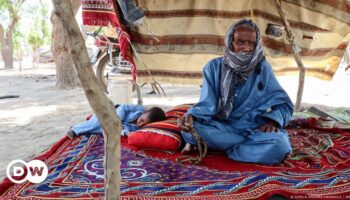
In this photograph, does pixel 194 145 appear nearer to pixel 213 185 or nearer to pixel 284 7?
pixel 213 185

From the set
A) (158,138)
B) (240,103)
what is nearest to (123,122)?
(158,138)

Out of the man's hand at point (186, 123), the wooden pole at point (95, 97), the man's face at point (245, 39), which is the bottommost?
the man's hand at point (186, 123)

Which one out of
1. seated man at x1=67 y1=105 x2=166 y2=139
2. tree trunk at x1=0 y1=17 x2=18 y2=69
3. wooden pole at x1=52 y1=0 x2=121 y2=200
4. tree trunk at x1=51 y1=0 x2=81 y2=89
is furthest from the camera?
tree trunk at x1=0 y1=17 x2=18 y2=69

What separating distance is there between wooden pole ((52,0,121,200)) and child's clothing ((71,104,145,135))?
5.94 ft

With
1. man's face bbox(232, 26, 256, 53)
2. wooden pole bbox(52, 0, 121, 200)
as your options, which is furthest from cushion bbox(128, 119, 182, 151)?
wooden pole bbox(52, 0, 121, 200)

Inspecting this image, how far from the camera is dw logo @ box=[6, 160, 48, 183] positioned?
89.5 inches

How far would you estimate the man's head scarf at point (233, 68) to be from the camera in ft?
8.88

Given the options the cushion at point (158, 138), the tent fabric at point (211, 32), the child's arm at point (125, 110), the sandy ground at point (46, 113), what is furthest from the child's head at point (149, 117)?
the tent fabric at point (211, 32)

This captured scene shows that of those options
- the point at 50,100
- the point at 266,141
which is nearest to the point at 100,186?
the point at 266,141

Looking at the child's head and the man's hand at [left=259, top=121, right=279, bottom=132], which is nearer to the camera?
the man's hand at [left=259, top=121, right=279, bottom=132]

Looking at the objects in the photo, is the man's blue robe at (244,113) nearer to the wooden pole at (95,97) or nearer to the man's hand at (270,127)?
the man's hand at (270,127)

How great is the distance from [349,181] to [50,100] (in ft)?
17.7

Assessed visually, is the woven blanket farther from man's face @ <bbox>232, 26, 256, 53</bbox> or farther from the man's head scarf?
man's face @ <bbox>232, 26, 256, 53</bbox>

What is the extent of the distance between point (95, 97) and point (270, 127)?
162 cm
